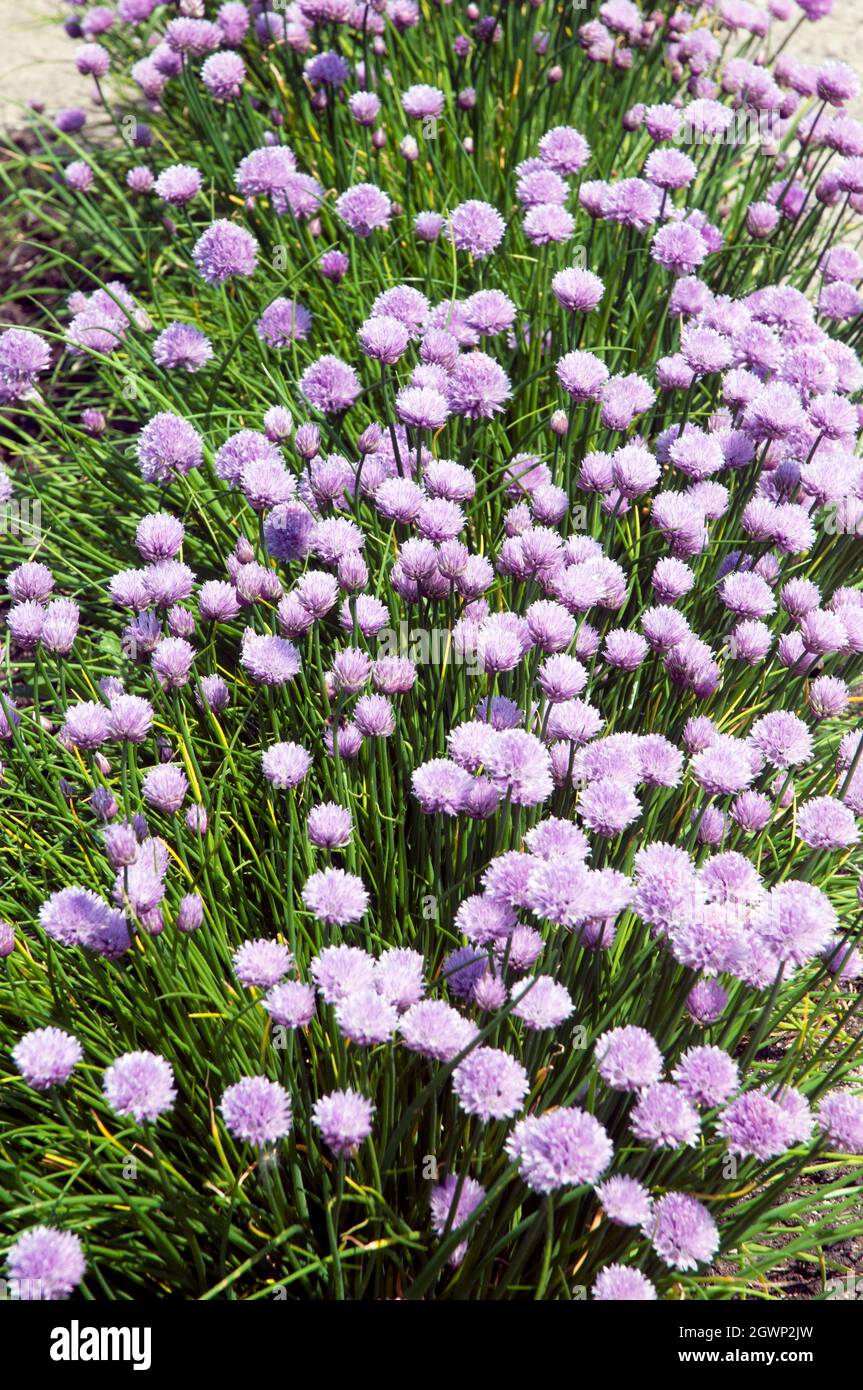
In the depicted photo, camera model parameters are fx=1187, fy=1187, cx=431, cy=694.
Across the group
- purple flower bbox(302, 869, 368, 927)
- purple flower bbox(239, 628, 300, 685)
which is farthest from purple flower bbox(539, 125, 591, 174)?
purple flower bbox(302, 869, 368, 927)

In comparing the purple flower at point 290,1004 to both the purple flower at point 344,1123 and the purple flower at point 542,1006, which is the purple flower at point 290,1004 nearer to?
the purple flower at point 344,1123

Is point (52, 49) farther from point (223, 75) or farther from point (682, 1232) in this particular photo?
point (682, 1232)

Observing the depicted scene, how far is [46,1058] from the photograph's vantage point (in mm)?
1553

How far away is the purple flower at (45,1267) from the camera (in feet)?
4.52

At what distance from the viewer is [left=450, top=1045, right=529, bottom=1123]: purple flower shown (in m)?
1.49

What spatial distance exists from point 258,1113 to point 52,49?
574cm

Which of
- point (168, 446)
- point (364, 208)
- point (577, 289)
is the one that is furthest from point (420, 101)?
point (168, 446)

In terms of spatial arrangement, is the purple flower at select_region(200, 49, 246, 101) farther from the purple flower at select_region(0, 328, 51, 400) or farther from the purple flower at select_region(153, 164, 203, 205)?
the purple flower at select_region(0, 328, 51, 400)

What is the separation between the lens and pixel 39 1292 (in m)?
1.38

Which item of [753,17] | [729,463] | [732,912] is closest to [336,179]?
[753,17]

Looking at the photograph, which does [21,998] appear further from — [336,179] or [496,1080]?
[336,179]

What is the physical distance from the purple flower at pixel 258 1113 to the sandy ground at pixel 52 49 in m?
4.97

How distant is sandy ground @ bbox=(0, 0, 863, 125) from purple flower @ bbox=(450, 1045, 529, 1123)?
491cm

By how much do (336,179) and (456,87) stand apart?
0.76 metres
